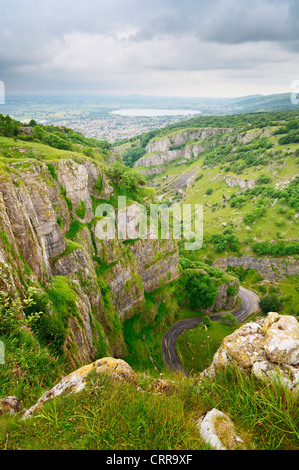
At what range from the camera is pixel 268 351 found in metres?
6.45

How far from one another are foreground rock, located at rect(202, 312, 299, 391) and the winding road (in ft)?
73.7

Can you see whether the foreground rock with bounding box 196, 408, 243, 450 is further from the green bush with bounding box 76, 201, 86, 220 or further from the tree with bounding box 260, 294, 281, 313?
the tree with bounding box 260, 294, 281, 313

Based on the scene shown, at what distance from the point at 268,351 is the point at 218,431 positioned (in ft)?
9.85

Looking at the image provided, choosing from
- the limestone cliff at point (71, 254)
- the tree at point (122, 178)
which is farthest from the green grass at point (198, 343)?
the tree at point (122, 178)

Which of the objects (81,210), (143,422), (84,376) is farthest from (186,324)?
(143,422)

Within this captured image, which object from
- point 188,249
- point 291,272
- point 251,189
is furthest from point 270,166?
point 188,249

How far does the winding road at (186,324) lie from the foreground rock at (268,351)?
22.5 m

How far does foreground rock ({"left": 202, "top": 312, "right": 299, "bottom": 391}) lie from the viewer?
18.8ft

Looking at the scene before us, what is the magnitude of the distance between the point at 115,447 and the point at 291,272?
109 meters

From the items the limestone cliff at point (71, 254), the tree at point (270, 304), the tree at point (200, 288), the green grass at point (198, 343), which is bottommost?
the tree at point (270, 304)

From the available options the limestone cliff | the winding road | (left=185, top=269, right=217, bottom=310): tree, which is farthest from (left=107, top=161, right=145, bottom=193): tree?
the winding road

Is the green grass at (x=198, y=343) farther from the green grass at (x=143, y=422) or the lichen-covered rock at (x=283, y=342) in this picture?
the green grass at (x=143, y=422)

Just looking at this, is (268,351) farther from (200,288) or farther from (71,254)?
(200,288)

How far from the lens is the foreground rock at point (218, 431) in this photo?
4.21 metres
